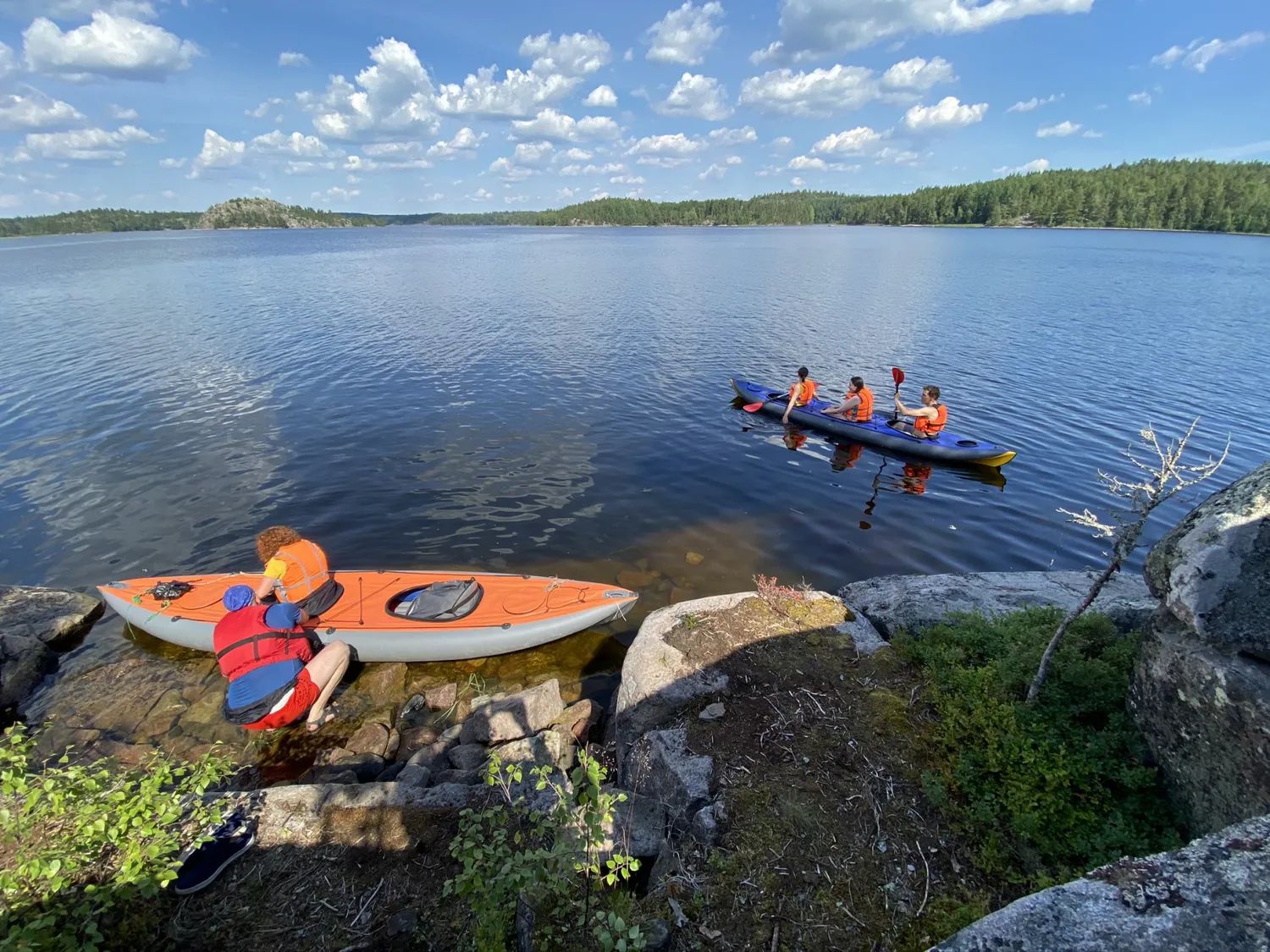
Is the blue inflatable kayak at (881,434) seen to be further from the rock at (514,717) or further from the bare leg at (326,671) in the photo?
the bare leg at (326,671)

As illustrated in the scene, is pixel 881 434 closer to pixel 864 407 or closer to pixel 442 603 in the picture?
pixel 864 407

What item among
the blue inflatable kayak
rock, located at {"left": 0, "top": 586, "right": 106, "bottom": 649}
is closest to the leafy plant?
rock, located at {"left": 0, "top": 586, "right": 106, "bottom": 649}

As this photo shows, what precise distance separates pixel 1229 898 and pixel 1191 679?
2.52 meters

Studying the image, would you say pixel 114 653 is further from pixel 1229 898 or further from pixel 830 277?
pixel 830 277

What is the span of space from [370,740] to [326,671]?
48.0 inches

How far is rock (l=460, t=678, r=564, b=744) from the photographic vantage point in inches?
295

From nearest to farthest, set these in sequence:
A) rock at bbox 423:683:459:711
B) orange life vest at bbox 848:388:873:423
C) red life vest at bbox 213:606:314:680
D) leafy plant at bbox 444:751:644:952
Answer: leafy plant at bbox 444:751:644:952, red life vest at bbox 213:606:314:680, rock at bbox 423:683:459:711, orange life vest at bbox 848:388:873:423

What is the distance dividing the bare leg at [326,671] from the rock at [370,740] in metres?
0.66

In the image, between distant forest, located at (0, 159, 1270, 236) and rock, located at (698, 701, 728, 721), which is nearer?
rock, located at (698, 701, 728, 721)

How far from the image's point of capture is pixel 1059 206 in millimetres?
122188

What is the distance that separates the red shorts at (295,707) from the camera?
7.50 meters

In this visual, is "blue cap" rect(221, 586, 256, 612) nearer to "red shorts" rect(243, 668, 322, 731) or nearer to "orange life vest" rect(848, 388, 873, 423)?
"red shorts" rect(243, 668, 322, 731)

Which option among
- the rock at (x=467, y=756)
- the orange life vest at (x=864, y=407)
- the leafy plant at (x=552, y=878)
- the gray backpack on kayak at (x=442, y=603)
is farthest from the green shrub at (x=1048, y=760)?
the orange life vest at (x=864, y=407)

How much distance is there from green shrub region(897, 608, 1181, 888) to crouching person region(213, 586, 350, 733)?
7.27m
